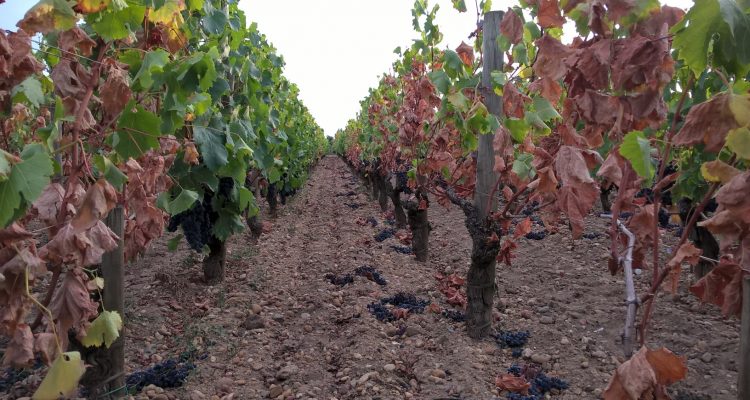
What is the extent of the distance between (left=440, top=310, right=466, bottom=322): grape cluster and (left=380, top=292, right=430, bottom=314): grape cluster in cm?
29

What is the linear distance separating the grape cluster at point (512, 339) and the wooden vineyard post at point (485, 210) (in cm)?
11

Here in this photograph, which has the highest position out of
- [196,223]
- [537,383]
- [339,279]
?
[196,223]

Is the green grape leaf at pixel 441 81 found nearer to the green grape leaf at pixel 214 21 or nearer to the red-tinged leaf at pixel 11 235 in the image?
the green grape leaf at pixel 214 21

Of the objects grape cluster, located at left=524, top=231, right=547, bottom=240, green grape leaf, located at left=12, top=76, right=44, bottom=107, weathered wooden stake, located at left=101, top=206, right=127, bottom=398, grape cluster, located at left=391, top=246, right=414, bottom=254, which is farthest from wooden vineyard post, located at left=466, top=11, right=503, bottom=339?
grape cluster, located at left=524, top=231, right=547, bottom=240

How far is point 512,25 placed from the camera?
2824 millimetres

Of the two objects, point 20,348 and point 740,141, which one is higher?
point 740,141

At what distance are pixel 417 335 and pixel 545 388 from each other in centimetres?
118

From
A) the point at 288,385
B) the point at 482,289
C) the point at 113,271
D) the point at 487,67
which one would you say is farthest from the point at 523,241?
the point at 113,271

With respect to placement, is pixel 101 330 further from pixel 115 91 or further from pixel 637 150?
pixel 637 150

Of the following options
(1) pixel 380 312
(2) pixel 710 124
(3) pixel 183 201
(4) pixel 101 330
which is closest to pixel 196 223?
(3) pixel 183 201

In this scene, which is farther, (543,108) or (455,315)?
(455,315)

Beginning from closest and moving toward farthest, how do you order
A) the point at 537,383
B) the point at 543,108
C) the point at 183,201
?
the point at 543,108 → the point at 537,383 → the point at 183,201

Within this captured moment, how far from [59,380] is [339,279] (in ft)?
14.2

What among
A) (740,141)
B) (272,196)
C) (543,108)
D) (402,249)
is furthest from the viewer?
(272,196)
